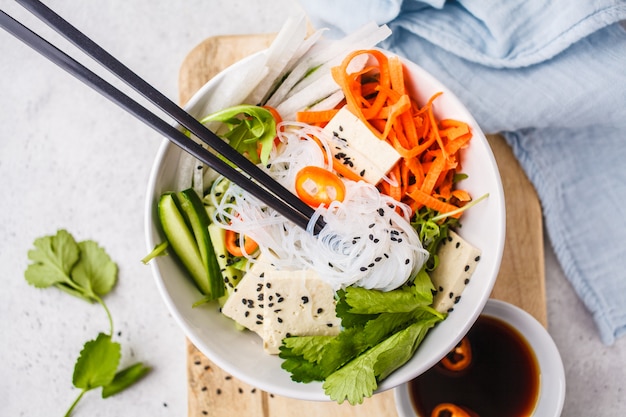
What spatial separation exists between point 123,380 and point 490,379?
4.99 ft

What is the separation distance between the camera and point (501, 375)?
93.7 inches

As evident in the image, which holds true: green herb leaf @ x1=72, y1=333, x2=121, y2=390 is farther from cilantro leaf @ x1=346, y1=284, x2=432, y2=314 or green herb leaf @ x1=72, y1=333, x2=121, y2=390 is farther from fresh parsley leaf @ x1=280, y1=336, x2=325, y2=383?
cilantro leaf @ x1=346, y1=284, x2=432, y2=314

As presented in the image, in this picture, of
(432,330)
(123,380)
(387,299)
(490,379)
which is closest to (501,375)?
(490,379)

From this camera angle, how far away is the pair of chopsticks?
4.98ft

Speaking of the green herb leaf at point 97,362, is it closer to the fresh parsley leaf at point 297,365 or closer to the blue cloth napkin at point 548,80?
the fresh parsley leaf at point 297,365

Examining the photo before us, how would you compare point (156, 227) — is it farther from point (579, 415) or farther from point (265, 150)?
point (579, 415)

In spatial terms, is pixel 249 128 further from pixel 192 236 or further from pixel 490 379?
pixel 490 379

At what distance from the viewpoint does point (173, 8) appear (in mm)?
2812

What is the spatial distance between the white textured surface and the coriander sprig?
1.9 inches

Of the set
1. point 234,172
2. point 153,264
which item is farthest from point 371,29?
point 153,264

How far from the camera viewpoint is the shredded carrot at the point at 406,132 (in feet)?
6.41

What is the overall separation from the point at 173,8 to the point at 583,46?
1785mm

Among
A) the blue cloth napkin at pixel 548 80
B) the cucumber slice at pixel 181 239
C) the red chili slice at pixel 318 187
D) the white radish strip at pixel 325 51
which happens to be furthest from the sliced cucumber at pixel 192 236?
the blue cloth napkin at pixel 548 80

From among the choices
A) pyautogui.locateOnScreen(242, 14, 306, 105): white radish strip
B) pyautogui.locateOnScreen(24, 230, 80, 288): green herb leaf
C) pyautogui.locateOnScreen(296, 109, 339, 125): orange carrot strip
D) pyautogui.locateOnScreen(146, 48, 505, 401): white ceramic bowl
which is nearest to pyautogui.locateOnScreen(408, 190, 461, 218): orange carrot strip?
pyautogui.locateOnScreen(146, 48, 505, 401): white ceramic bowl
